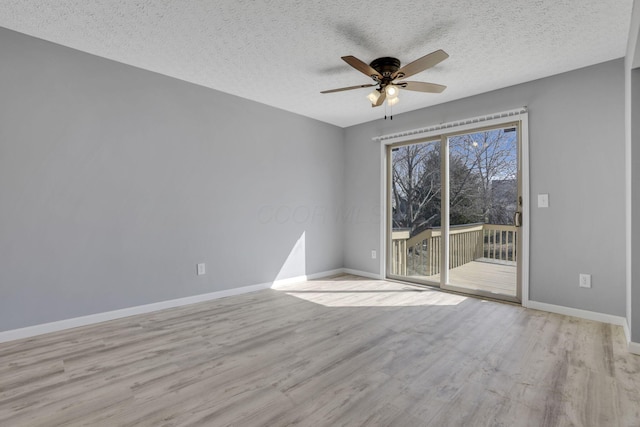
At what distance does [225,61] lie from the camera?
2.96 metres

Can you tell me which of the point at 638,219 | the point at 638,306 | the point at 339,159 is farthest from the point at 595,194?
the point at 339,159

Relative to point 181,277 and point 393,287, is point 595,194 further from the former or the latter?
point 181,277

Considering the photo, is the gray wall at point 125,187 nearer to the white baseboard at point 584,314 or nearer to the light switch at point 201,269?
the light switch at point 201,269

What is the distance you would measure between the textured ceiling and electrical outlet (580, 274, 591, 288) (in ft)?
6.64

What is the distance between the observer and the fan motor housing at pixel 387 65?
2.84 m

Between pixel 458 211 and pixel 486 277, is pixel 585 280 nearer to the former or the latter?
pixel 486 277

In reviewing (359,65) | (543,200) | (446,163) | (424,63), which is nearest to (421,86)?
(424,63)

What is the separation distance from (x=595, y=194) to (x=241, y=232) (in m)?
3.76

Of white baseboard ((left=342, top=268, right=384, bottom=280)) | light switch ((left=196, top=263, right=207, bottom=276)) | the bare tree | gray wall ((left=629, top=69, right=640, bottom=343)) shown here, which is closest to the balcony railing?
the bare tree

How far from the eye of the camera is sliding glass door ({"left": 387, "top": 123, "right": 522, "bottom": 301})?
362 cm

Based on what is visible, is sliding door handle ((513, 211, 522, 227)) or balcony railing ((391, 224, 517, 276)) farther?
balcony railing ((391, 224, 517, 276))

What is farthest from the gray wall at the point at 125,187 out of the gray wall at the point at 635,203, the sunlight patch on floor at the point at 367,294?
the gray wall at the point at 635,203

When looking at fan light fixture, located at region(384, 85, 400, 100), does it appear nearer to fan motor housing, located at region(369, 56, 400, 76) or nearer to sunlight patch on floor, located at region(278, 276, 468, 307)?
fan motor housing, located at region(369, 56, 400, 76)

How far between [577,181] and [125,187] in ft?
14.5
